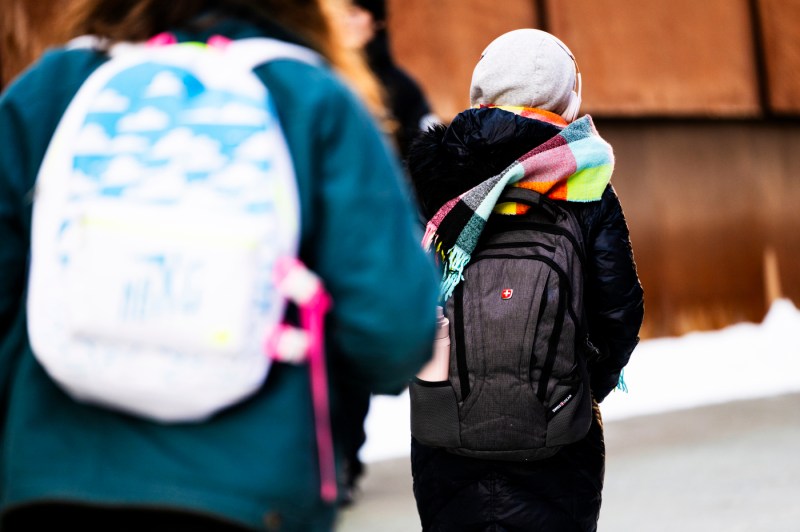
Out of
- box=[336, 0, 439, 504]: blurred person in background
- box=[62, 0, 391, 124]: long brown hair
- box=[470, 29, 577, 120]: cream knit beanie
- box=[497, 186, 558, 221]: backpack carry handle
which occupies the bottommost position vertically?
box=[336, 0, 439, 504]: blurred person in background

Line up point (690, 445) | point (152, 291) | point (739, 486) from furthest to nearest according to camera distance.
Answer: point (690, 445) → point (739, 486) → point (152, 291)

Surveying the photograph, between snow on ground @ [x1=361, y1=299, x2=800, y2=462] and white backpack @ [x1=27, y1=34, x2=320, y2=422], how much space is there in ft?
15.6

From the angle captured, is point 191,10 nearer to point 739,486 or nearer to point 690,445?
point 739,486

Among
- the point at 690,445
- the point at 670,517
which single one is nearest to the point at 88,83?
the point at 670,517

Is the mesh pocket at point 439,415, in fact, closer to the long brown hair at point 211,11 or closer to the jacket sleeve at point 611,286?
the jacket sleeve at point 611,286

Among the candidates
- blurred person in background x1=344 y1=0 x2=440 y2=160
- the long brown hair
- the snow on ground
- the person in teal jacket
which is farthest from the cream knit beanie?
the snow on ground

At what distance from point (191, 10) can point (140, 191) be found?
34cm

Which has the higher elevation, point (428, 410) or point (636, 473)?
point (428, 410)

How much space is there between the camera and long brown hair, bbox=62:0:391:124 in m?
1.77

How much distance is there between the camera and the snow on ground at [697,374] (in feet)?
23.1

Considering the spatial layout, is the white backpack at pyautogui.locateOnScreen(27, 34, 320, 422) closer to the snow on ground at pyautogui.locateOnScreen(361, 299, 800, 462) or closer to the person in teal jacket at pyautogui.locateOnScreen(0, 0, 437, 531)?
the person in teal jacket at pyautogui.locateOnScreen(0, 0, 437, 531)

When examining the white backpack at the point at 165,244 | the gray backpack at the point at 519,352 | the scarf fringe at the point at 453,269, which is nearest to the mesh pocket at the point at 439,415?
the gray backpack at the point at 519,352

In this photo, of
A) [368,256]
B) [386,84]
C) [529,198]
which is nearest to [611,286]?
[529,198]

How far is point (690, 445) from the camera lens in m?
6.41
